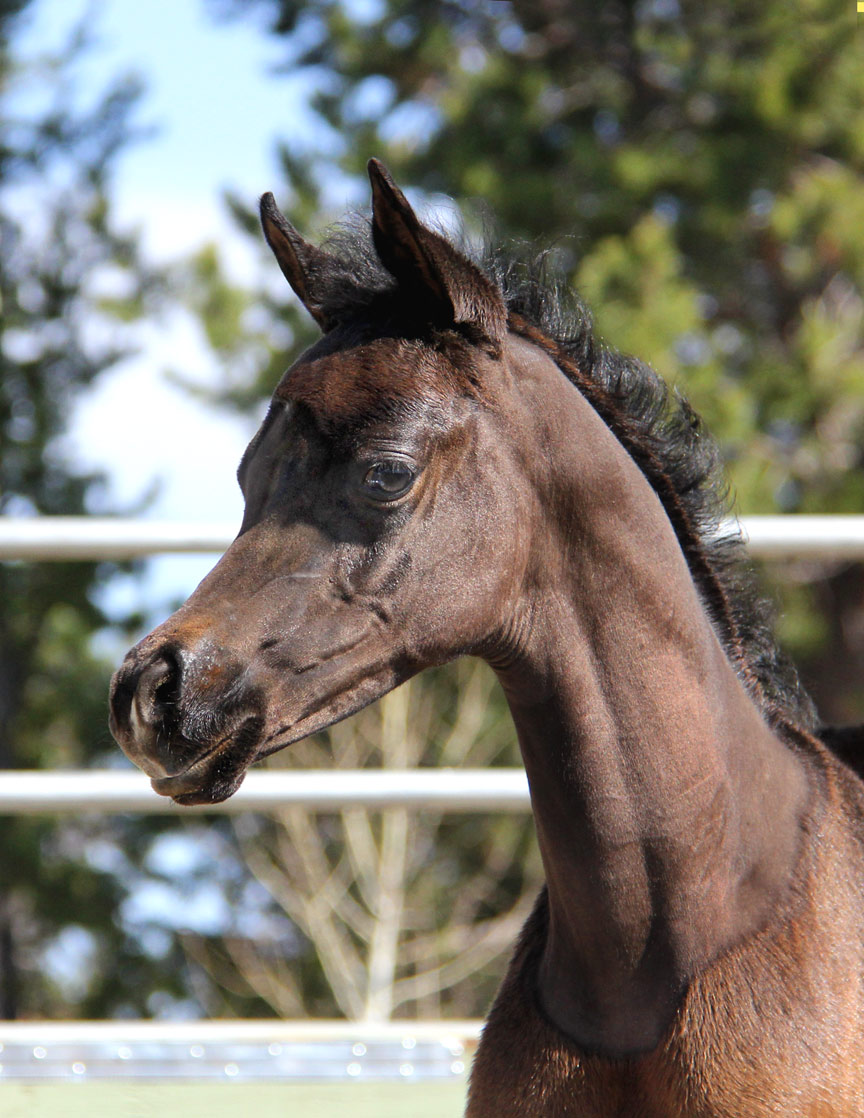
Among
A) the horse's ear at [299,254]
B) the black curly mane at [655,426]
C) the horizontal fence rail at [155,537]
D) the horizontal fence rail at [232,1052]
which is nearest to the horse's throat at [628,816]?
the black curly mane at [655,426]

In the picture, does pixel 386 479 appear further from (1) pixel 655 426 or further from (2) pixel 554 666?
(1) pixel 655 426

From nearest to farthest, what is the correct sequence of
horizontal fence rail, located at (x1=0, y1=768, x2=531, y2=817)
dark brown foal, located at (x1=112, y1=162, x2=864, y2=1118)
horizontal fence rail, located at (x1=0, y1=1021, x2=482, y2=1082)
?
dark brown foal, located at (x1=112, y1=162, x2=864, y2=1118)
horizontal fence rail, located at (x1=0, y1=1021, x2=482, y2=1082)
horizontal fence rail, located at (x1=0, y1=768, x2=531, y2=817)

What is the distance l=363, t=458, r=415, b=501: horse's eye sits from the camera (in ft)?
5.38

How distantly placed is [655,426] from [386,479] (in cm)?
59

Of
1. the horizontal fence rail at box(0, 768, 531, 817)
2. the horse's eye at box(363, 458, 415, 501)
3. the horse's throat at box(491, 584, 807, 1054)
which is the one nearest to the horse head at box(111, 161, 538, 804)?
the horse's eye at box(363, 458, 415, 501)

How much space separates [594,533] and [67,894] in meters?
11.0

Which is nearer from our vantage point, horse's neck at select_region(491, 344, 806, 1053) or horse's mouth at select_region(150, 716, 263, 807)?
horse's mouth at select_region(150, 716, 263, 807)

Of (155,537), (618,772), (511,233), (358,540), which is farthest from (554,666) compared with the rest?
(511,233)

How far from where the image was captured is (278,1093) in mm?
2834

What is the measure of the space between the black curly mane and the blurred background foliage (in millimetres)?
7365

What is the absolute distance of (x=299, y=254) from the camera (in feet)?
6.25

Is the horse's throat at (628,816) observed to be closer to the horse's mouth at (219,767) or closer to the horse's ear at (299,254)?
the horse's mouth at (219,767)

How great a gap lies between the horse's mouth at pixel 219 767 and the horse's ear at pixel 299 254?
64cm

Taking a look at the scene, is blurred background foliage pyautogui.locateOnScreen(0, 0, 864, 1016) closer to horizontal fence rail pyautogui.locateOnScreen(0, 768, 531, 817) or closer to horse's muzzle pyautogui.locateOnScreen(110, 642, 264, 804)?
horizontal fence rail pyautogui.locateOnScreen(0, 768, 531, 817)
